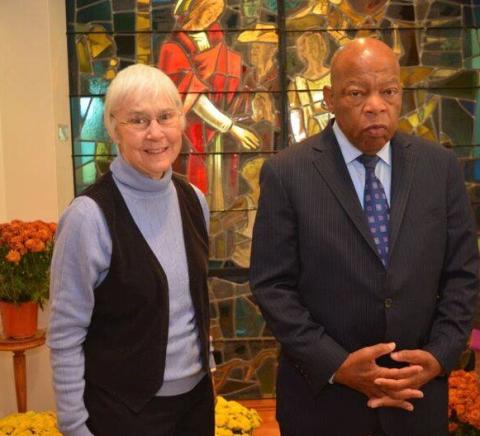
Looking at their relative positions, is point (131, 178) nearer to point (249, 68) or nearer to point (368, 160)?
point (368, 160)

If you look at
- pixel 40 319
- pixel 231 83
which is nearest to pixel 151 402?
pixel 40 319

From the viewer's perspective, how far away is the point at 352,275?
4.56 feet

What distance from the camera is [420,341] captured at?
1462 millimetres

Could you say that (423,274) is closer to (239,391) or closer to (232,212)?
(232,212)

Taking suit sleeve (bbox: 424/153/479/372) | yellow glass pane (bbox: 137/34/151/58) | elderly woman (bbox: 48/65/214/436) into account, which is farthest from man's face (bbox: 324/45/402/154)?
yellow glass pane (bbox: 137/34/151/58)

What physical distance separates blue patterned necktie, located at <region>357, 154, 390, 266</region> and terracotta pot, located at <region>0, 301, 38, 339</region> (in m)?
1.58

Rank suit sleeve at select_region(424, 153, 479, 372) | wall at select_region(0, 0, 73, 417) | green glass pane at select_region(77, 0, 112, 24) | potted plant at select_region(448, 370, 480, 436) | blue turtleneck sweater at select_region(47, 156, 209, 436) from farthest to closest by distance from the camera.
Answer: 1. green glass pane at select_region(77, 0, 112, 24)
2. wall at select_region(0, 0, 73, 417)
3. potted plant at select_region(448, 370, 480, 436)
4. suit sleeve at select_region(424, 153, 479, 372)
5. blue turtleneck sweater at select_region(47, 156, 209, 436)

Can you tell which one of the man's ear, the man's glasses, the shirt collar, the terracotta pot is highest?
the man's ear

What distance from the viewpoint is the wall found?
2.85m

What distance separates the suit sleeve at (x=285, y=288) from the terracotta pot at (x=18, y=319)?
53.3 inches

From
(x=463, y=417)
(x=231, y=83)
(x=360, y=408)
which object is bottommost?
(x=463, y=417)

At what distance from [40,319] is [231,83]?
1.52m

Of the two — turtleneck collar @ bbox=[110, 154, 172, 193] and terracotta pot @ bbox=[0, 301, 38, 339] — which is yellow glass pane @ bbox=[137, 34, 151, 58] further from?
turtleneck collar @ bbox=[110, 154, 172, 193]

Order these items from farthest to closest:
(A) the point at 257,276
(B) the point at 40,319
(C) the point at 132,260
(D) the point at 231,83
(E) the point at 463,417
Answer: (D) the point at 231,83, (B) the point at 40,319, (E) the point at 463,417, (A) the point at 257,276, (C) the point at 132,260
